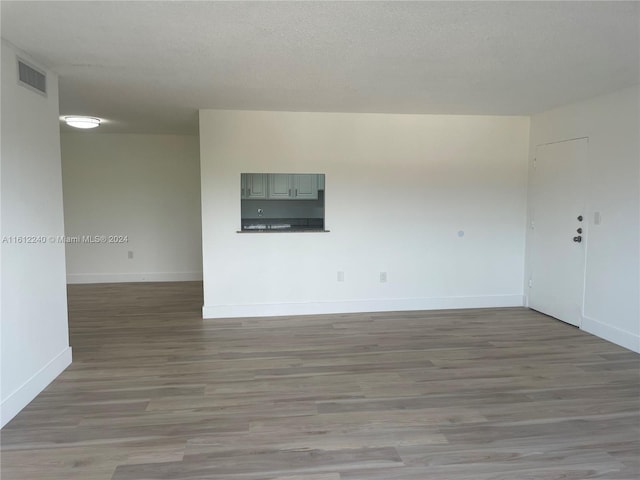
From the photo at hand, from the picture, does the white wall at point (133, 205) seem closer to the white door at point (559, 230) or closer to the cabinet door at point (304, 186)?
the cabinet door at point (304, 186)

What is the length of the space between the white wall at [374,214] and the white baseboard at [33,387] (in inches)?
67.3

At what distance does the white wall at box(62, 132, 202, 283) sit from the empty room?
0.11 ft

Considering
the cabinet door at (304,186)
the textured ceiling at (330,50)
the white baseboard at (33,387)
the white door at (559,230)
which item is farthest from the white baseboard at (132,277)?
the white door at (559,230)

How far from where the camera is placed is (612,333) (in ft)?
13.3

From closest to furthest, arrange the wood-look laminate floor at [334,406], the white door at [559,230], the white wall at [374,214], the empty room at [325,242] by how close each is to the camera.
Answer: the wood-look laminate floor at [334,406], the empty room at [325,242], the white door at [559,230], the white wall at [374,214]

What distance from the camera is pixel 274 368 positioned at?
3.46 meters

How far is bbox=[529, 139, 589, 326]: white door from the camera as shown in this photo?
14.6 feet

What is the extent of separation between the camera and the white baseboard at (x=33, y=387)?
2.58 meters

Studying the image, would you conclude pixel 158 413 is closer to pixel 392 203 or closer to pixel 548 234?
pixel 392 203

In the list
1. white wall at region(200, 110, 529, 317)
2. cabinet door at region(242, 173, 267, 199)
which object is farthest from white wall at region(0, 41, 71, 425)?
cabinet door at region(242, 173, 267, 199)

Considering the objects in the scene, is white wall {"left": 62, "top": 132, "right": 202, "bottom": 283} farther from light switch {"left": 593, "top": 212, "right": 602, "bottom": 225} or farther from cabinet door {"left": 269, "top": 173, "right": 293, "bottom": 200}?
light switch {"left": 593, "top": 212, "right": 602, "bottom": 225}

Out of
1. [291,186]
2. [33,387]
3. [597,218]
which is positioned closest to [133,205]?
[291,186]

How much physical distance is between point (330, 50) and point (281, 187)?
3.65m

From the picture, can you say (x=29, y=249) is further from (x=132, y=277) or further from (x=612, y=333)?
(x=612, y=333)
